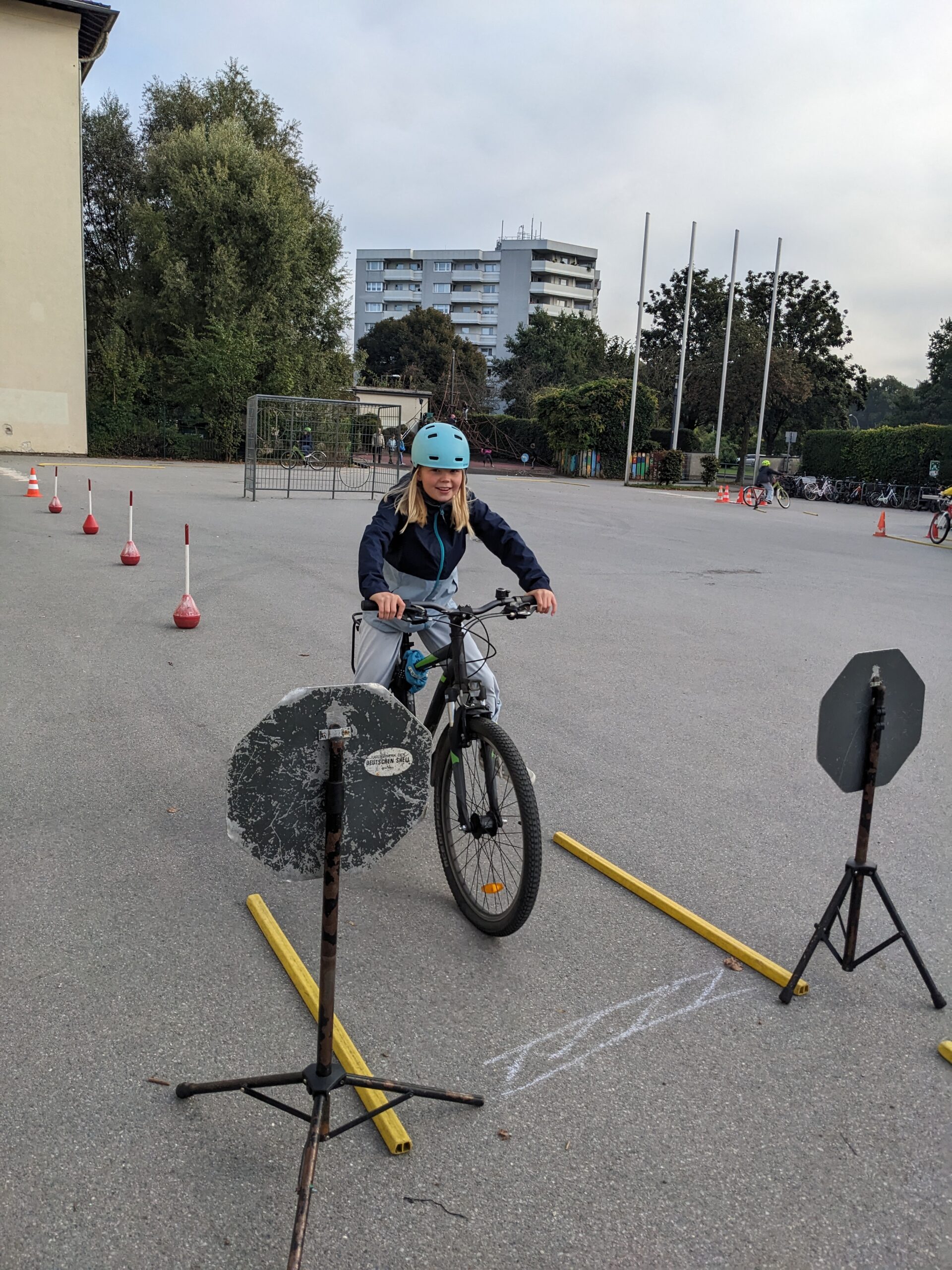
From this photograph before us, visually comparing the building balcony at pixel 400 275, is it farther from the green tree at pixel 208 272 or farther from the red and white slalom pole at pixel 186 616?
the red and white slalom pole at pixel 186 616

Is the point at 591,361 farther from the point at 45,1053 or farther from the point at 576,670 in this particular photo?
the point at 45,1053

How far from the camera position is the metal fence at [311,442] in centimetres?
2327

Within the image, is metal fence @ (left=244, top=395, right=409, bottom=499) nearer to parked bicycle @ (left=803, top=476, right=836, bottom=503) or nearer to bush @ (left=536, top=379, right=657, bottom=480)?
bush @ (left=536, top=379, right=657, bottom=480)

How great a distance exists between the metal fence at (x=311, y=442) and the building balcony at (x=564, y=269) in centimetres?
10427

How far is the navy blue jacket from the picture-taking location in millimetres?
4266

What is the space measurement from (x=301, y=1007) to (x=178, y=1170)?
771 mm

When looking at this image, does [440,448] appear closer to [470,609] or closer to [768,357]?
[470,609]

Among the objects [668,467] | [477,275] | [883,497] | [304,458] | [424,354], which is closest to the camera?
[304,458]

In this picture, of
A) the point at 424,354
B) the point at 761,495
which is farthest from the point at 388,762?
the point at 424,354

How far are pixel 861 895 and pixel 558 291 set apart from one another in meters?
126

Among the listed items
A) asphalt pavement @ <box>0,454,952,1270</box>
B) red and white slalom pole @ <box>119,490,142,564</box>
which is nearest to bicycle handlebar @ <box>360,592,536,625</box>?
asphalt pavement @ <box>0,454,952,1270</box>

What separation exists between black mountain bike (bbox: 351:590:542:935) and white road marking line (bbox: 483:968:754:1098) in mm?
465

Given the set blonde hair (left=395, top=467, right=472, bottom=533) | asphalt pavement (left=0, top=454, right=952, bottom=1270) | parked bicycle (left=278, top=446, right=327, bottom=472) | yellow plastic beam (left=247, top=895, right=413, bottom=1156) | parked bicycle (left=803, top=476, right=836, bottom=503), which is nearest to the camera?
asphalt pavement (left=0, top=454, right=952, bottom=1270)

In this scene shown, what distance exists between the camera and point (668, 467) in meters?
42.3
